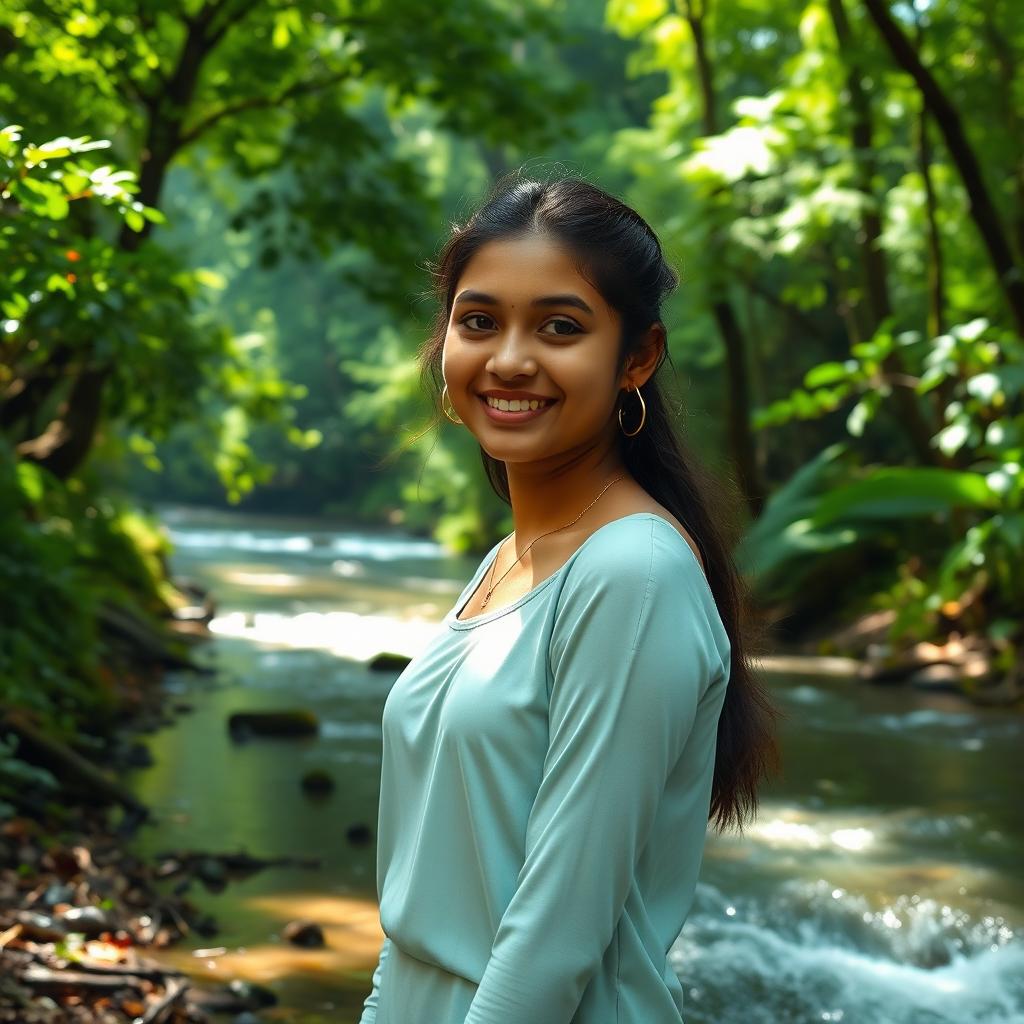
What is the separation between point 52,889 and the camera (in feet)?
18.6

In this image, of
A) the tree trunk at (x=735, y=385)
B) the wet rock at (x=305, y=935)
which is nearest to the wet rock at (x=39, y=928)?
the wet rock at (x=305, y=935)

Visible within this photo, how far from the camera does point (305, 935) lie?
576 cm

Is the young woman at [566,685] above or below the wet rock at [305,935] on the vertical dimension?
above

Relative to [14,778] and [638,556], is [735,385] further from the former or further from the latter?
[638,556]

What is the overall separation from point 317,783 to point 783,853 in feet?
8.69

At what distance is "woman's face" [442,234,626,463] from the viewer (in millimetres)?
1880

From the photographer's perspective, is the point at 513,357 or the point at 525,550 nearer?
the point at 513,357

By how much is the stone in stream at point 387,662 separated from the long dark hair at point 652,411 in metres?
11.3

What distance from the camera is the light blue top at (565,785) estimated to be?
163cm

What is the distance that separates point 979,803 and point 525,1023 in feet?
24.9

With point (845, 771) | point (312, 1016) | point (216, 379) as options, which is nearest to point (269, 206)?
point (216, 379)

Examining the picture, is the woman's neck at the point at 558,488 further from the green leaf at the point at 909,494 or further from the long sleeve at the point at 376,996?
the green leaf at the point at 909,494

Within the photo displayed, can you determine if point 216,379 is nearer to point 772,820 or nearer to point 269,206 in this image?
point 269,206

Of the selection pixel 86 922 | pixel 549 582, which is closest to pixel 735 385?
pixel 86 922
